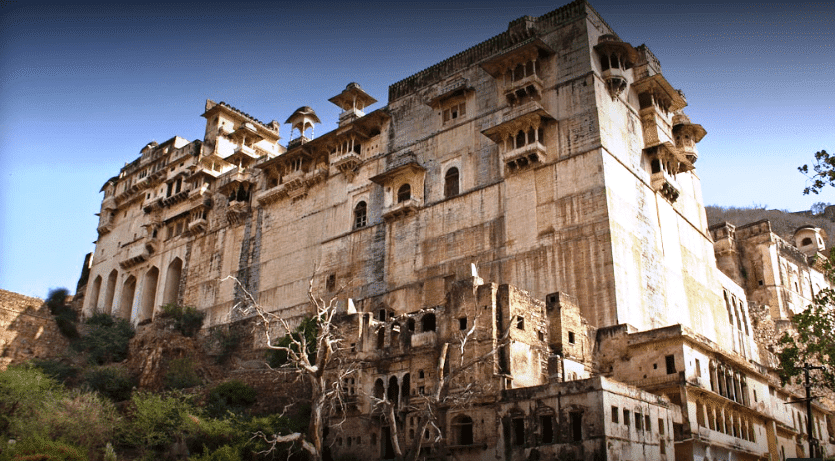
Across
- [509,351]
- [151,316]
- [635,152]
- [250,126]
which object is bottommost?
[509,351]

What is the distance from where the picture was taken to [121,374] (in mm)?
33625

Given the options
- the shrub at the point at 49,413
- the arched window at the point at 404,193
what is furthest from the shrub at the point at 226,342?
the arched window at the point at 404,193

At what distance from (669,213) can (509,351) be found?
14047 mm

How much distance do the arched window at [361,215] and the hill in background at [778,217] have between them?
46.3m

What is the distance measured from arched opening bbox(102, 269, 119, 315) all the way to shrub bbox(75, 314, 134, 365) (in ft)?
21.4

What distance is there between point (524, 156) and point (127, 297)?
29.8 metres

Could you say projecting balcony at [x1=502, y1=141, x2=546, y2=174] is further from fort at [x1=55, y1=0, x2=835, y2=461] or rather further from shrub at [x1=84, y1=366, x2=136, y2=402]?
shrub at [x1=84, y1=366, x2=136, y2=402]

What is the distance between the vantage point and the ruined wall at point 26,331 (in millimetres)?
36844

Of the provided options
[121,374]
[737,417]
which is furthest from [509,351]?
[121,374]

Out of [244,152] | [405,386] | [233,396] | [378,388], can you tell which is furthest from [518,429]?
[244,152]

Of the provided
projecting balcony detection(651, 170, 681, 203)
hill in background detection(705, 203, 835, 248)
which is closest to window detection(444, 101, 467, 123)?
projecting balcony detection(651, 170, 681, 203)

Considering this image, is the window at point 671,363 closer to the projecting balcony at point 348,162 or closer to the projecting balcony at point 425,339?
the projecting balcony at point 425,339

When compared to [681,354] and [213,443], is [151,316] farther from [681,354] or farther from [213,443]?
[681,354]

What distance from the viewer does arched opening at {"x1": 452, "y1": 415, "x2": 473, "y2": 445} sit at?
2288 centimetres
